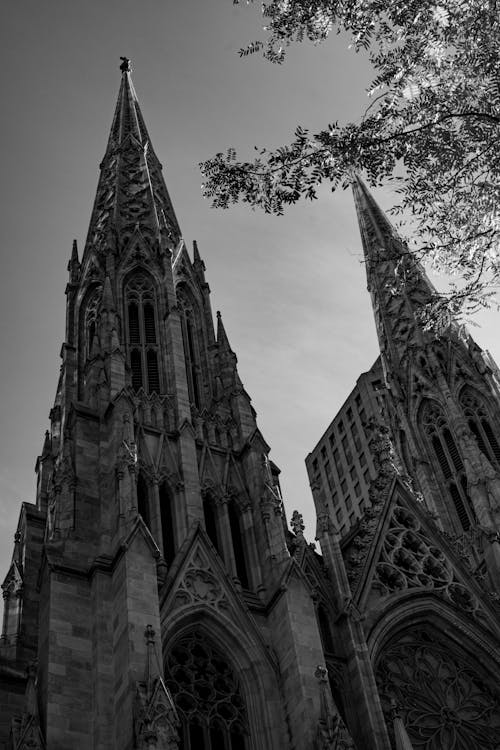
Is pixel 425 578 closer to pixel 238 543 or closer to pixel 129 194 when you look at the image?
pixel 238 543

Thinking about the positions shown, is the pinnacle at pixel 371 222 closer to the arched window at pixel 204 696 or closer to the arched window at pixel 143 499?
the arched window at pixel 143 499

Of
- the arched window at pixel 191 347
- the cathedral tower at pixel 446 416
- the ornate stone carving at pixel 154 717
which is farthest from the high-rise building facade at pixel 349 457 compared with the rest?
the ornate stone carving at pixel 154 717

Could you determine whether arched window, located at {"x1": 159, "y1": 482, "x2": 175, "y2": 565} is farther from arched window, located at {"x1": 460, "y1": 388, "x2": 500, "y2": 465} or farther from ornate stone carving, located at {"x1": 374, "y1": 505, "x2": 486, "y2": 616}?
arched window, located at {"x1": 460, "y1": 388, "x2": 500, "y2": 465}

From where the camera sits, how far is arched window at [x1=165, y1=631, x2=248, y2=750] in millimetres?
Answer: 22000

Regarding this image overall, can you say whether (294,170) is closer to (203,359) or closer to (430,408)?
(203,359)

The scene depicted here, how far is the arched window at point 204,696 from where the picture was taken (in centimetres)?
2200

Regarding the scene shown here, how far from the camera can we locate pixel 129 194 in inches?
1693

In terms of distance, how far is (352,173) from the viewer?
15766mm

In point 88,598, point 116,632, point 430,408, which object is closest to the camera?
point 116,632

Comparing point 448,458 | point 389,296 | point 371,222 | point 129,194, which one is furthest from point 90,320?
point 371,222

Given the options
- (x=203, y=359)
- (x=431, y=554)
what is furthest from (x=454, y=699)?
(x=203, y=359)

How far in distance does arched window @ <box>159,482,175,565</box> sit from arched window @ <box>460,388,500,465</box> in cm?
1478

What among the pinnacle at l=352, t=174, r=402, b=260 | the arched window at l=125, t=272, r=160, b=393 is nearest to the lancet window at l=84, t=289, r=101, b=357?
the arched window at l=125, t=272, r=160, b=393

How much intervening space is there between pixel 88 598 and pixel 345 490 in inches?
1566
